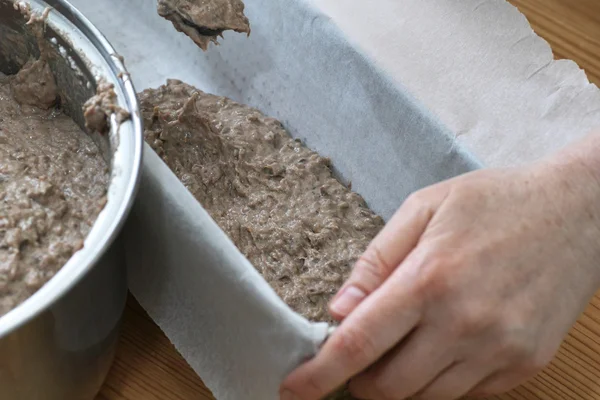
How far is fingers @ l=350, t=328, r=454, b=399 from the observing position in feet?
2.30

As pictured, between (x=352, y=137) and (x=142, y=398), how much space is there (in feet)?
1.76

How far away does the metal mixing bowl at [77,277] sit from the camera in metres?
0.68

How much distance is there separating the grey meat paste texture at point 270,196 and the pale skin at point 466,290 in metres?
0.25

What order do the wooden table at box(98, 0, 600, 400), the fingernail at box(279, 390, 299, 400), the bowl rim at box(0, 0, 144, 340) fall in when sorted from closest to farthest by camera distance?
the bowl rim at box(0, 0, 144, 340) → the fingernail at box(279, 390, 299, 400) → the wooden table at box(98, 0, 600, 400)

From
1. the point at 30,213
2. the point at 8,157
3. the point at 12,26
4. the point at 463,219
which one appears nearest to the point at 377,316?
the point at 463,219

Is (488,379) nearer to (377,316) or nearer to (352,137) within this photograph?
(377,316)

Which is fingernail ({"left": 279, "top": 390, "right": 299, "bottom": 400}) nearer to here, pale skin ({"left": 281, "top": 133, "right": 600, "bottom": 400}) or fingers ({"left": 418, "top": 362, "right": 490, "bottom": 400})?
pale skin ({"left": 281, "top": 133, "right": 600, "bottom": 400})

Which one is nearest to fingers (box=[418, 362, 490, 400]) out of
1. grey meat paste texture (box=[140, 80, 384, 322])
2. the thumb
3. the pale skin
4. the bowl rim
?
the pale skin

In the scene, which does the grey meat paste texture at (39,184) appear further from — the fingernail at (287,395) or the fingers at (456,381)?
the fingers at (456,381)

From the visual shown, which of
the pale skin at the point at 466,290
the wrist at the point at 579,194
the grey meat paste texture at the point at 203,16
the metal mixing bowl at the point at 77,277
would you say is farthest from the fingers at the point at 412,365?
the grey meat paste texture at the point at 203,16

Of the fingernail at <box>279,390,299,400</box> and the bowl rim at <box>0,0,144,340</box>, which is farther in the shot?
the fingernail at <box>279,390,299,400</box>

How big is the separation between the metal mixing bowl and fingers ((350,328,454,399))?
33cm

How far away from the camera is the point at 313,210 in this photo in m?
1.09

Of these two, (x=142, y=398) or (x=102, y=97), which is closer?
(x=102, y=97)
